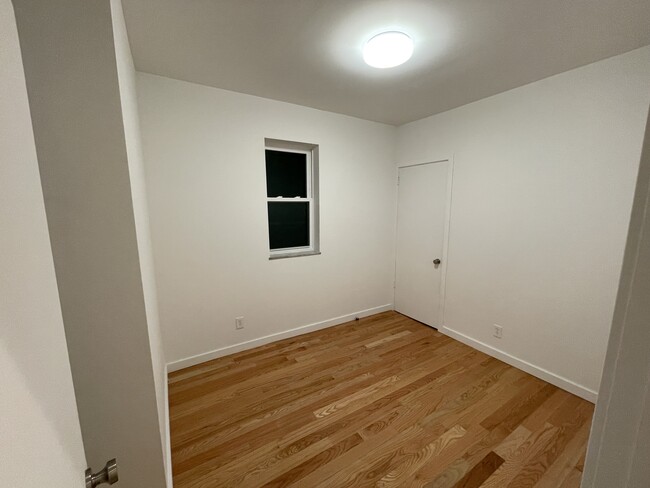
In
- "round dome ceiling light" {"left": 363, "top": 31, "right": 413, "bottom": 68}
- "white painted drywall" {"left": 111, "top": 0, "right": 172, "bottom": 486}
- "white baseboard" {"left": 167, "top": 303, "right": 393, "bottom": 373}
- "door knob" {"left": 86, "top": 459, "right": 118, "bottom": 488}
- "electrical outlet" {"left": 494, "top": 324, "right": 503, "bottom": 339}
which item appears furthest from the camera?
"electrical outlet" {"left": 494, "top": 324, "right": 503, "bottom": 339}

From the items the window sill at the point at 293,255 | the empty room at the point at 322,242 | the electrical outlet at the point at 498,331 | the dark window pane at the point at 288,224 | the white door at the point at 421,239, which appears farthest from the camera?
the white door at the point at 421,239

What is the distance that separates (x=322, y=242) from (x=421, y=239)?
1.24 metres

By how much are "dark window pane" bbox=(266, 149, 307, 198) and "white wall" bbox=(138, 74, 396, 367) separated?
23cm

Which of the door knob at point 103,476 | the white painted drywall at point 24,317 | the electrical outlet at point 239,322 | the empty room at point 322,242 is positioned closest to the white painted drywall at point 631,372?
the empty room at point 322,242

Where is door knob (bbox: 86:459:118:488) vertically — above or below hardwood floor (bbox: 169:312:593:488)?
above

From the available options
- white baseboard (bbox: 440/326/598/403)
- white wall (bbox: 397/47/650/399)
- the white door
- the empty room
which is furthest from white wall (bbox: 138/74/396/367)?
white baseboard (bbox: 440/326/598/403)

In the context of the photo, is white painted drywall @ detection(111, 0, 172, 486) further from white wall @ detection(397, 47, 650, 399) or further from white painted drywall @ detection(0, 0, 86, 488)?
white wall @ detection(397, 47, 650, 399)

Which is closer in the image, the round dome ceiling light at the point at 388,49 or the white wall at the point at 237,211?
the round dome ceiling light at the point at 388,49

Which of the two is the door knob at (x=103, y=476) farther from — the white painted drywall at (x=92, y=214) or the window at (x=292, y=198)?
the window at (x=292, y=198)

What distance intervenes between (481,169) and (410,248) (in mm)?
1218

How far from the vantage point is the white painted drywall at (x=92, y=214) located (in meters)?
0.81

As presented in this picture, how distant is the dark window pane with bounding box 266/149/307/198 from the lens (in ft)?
9.16

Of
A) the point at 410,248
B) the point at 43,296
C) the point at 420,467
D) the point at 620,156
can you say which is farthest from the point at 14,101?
the point at 410,248

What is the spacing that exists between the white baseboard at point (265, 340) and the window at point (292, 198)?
0.88 meters
